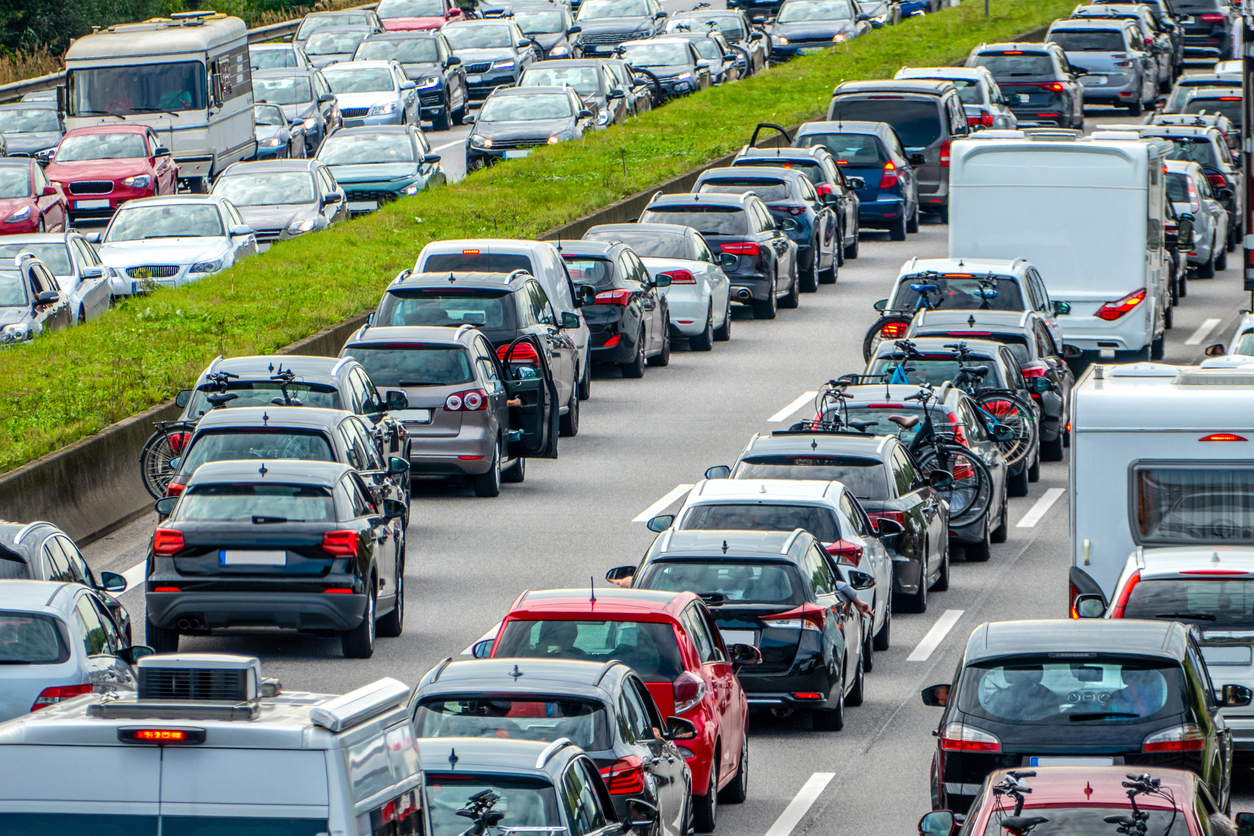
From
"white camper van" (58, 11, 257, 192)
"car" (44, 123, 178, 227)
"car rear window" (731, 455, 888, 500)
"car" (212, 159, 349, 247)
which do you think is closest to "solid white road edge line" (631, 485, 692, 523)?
"car rear window" (731, 455, 888, 500)

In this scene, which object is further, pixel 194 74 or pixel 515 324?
pixel 194 74

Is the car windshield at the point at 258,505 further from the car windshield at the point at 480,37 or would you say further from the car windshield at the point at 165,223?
the car windshield at the point at 480,37

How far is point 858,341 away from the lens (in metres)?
33.3

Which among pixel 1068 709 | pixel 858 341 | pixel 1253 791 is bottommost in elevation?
pixel 858 341

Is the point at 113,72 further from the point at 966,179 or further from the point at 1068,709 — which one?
the point at 1068,709

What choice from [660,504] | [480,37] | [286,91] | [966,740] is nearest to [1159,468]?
[966,740]

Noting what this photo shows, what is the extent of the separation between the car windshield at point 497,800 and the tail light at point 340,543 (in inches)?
286

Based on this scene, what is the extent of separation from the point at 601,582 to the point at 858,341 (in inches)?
526

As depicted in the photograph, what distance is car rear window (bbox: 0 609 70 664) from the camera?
13594 mm

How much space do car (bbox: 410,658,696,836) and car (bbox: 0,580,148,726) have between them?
2.21 m

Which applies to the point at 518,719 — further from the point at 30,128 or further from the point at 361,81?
the point at 361,81

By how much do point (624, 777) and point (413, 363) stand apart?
1213 centimetres

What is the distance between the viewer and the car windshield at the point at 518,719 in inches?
457

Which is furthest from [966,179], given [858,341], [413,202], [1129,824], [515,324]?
[1129,824]
